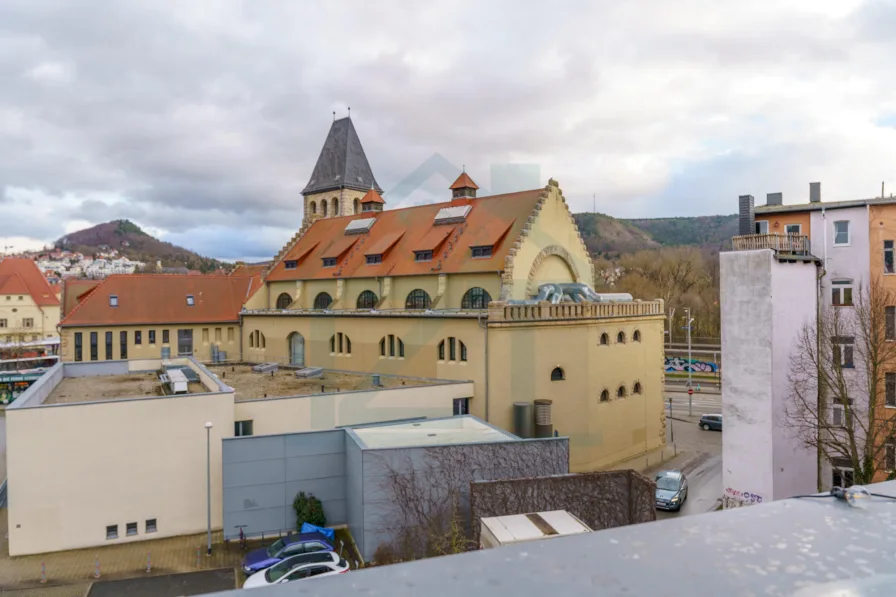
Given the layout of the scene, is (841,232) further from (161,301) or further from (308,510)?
Answer: (161,301)

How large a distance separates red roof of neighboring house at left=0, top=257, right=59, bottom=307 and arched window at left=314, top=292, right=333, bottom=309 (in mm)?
62209

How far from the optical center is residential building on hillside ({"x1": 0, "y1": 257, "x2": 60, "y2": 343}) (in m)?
80.7

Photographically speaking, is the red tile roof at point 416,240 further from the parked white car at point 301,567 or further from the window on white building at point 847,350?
the parked white car at point 301,567

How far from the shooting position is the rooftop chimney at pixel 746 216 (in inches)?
1017

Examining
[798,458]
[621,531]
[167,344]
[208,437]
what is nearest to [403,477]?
[208,437]

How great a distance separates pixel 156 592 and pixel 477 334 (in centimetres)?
1816

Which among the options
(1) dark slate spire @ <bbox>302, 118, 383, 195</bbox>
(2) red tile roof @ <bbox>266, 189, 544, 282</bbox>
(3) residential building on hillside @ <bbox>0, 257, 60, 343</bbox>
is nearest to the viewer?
(2) red tile roof @ <bbox>266, 189, 544, 282</bbox>

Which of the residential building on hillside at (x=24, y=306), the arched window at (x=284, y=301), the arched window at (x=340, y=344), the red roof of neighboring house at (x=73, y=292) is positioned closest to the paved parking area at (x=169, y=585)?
the arched window at (x=340, y=344)

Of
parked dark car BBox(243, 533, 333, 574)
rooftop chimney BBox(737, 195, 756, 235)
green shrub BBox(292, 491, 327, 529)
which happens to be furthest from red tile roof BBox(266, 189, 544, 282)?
parked dark car BBox(243, 533, 333, 574)

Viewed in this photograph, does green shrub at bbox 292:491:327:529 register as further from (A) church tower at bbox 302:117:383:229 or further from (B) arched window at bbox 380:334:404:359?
(A) church tower at bbox 302:117:383:229

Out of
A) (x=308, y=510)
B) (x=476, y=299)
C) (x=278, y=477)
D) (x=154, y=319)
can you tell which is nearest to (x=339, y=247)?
(x=476, y=299)

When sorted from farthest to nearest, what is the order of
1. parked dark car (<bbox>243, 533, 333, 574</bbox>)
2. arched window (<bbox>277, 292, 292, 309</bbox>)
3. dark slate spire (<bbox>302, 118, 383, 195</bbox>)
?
dark slate spire (<bbox>302, 118, 383, 195</bbox>) → arched window (<bbox>277, 292, 292, 309</bbox>) → parked dark car (<bbox>243, 533, 333, 574</bbox>)

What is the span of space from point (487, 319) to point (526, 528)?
17.3m

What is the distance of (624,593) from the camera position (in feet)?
8.83
